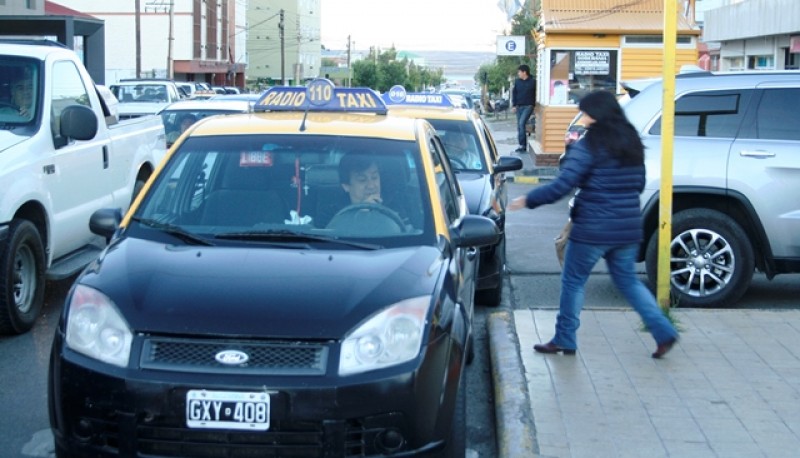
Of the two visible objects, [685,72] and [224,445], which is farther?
[685,72]

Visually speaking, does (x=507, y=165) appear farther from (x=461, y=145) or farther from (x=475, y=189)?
(x=475, y=189)

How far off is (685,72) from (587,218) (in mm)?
3476

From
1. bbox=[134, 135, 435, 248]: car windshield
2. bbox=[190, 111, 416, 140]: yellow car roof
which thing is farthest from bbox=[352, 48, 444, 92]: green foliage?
bbox=[134, 135, 435, 248]: car windshield

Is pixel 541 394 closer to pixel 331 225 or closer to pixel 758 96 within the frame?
pixel 331 225

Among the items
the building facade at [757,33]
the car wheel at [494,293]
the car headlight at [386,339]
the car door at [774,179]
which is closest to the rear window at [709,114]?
the car door at [774,179]

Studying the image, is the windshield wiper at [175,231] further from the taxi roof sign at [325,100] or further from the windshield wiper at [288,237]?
the taxi roof sign at [325,100]

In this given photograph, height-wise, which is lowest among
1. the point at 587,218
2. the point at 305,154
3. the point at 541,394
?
the point at 541,394

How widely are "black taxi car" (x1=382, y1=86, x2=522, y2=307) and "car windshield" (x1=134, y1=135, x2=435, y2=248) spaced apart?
238 centimetres

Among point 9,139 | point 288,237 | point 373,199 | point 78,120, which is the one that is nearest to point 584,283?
point 373,199

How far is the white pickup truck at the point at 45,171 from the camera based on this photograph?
7559 millimetres

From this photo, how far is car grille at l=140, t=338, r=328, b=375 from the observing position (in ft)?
14.0

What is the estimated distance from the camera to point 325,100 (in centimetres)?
675

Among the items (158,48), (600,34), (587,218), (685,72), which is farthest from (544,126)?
(158,48)

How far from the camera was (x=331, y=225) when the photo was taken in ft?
17.9
